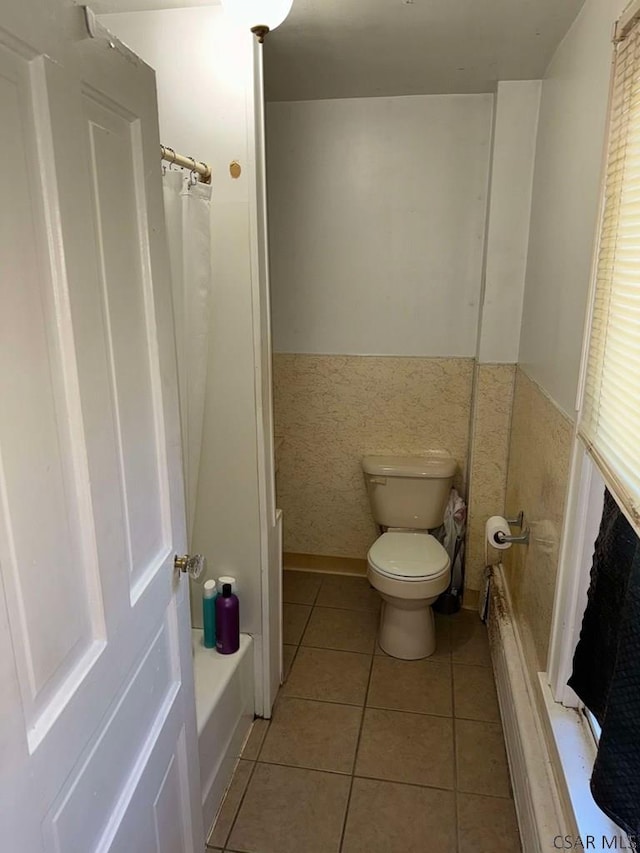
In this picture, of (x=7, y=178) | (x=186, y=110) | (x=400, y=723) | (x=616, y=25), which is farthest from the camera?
(x=400, y=723)

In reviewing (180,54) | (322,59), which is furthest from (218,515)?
(322,59)

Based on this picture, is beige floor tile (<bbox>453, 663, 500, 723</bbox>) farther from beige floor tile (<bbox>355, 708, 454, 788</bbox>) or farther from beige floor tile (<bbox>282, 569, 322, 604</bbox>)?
beige floor tile (<bbox>282, 569, 322, 604</bbox>)

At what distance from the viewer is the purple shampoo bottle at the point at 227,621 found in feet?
6.27

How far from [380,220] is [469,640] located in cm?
189

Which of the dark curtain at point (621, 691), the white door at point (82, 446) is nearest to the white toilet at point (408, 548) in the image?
the dark curtain at point (621, 691)

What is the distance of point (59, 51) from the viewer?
75 centimetres

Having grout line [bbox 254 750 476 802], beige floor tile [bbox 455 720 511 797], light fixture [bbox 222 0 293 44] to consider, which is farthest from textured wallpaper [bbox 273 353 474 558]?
light fixture [bbox 222 0 293 44]

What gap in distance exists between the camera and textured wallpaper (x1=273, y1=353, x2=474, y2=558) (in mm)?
2738

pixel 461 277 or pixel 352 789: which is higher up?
pixel 461 277

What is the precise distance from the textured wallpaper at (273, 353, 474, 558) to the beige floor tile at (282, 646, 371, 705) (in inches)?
26.6

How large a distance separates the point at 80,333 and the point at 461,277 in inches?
82.5

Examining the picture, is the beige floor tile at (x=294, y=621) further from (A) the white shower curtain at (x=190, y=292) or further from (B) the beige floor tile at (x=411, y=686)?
(A) the white shower curtain at (x=190, y=292)

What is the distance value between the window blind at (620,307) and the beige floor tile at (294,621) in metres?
1.70

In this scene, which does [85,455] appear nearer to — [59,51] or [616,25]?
[59,51]
